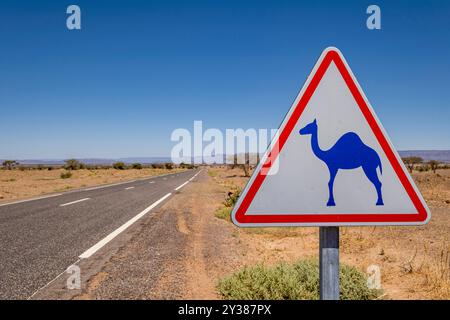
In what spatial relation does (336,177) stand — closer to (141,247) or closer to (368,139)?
(368,139)

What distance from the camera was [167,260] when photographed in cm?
514

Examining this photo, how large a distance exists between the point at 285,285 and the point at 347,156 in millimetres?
2629

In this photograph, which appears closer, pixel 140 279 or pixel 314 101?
pixel 314 101

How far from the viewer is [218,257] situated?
17.9 ft

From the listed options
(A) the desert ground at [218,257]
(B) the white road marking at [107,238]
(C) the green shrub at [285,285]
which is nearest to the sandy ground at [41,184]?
(B) the white road marking at [107,238]

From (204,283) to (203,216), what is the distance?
19.2 feet

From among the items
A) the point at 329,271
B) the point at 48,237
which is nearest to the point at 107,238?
the point at 48,237

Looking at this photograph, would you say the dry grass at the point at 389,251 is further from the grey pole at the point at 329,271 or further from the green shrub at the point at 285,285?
the grey pole at the point at 329,271

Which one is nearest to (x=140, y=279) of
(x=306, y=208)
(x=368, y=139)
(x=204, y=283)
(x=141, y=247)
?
(x=204, y=283)

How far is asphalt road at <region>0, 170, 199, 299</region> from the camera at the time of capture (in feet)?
13.8

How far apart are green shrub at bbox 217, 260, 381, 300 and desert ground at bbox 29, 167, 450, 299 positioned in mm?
252

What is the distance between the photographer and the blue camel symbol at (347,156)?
1702 millimetres

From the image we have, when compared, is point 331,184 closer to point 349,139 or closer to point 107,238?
point 349,139
